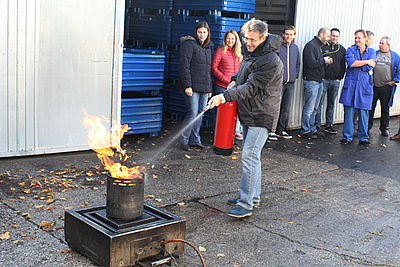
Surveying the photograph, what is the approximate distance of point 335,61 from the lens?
11914mm

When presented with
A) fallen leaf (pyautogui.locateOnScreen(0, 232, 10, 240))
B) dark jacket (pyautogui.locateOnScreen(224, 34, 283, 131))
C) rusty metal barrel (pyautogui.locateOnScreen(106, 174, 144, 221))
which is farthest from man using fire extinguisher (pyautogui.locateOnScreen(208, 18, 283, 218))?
fallen leaf (pyautogui.locateOnScreen(0, 232, 10, 240))

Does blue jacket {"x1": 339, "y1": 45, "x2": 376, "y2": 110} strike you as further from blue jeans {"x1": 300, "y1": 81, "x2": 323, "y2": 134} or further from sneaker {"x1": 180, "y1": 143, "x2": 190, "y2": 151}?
sneaker {"x1": 180, "y1": 143, "x2": 190, "y2": 151}

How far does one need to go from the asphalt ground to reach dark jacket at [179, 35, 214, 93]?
4.07 feet

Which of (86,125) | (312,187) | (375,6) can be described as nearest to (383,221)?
(312,187)

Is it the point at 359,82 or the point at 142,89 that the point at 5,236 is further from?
the point at 359,82

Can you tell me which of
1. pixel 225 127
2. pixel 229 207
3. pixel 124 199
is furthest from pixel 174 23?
pixel 124 199

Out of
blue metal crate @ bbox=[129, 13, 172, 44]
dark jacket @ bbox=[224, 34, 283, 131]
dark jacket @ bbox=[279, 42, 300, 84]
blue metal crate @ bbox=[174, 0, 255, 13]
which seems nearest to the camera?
dark jacket @ bbox=[224, 34, 283, 131]

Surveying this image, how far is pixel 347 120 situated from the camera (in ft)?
38.2

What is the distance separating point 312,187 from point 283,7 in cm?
592

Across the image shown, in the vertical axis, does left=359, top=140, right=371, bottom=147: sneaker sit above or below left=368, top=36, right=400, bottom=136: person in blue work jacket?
below

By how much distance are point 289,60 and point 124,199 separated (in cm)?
742

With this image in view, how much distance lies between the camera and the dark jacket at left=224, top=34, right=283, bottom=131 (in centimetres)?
595

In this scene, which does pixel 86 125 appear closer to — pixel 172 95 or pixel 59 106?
pixel 59 106

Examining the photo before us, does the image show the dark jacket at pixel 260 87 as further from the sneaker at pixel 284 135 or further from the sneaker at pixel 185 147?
the sneaker at pixel 284 135
